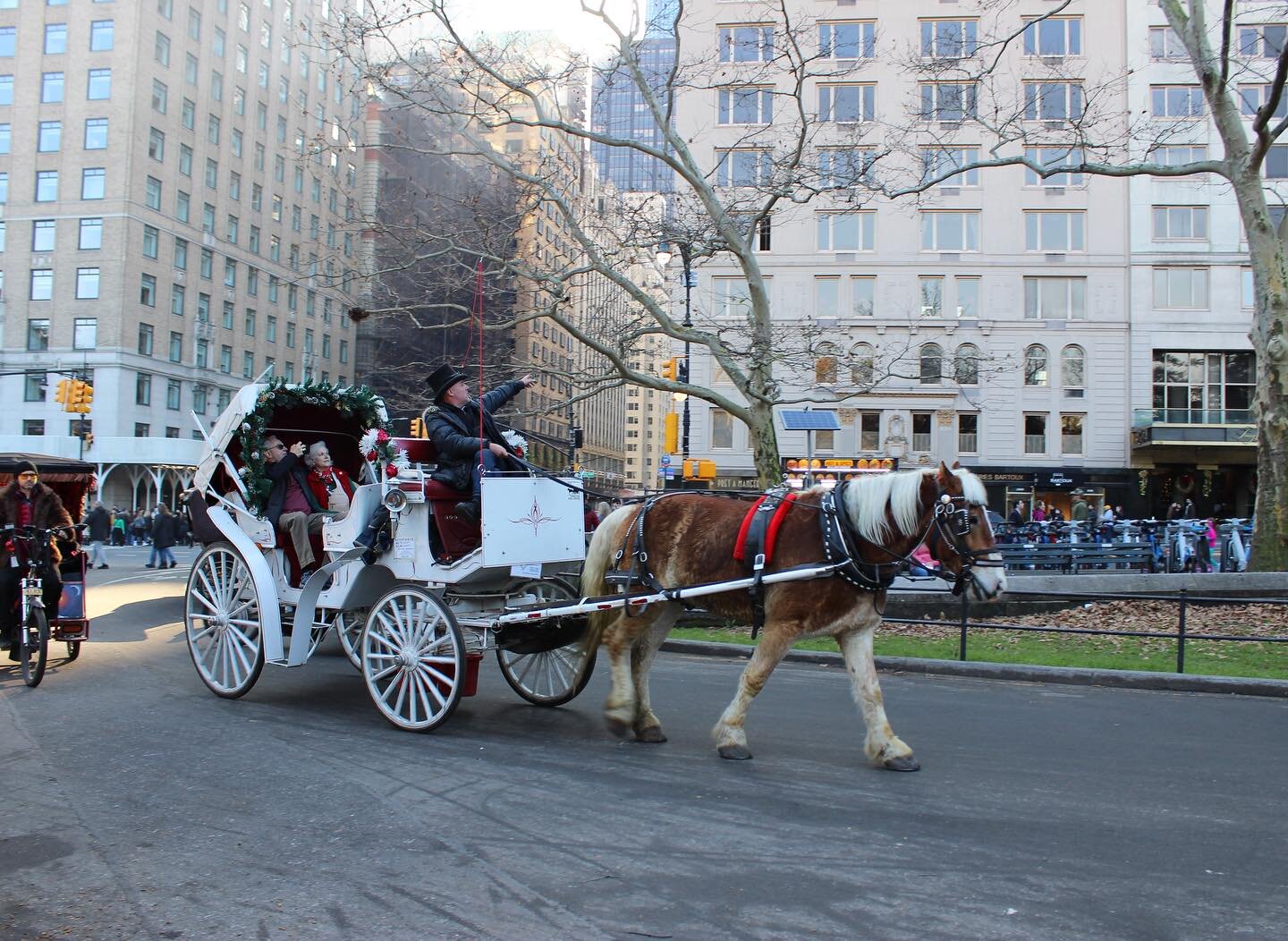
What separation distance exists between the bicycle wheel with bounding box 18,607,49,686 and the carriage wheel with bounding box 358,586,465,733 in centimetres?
345

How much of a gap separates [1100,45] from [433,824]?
161 feet

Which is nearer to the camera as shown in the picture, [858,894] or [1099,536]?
[858,894]

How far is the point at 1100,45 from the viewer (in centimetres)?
4425

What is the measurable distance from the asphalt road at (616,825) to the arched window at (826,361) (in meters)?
7.95

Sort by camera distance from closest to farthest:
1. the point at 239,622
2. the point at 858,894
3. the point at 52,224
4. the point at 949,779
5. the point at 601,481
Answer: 1. the point at 858,894
2. the point at 949,779
3. the point at 239,622
4. the point at 601,481
5. the point at 52,224

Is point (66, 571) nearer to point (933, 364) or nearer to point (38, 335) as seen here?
point (933, 364)

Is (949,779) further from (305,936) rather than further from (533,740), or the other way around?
(305,936)

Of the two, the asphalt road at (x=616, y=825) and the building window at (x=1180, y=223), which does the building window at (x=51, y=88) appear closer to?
the building window at (x=1180, y=223)

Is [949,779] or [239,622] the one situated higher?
[239,622]

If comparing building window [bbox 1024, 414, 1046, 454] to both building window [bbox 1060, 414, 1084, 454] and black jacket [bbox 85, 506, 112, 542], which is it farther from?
black jacket [bbox 85, 506, 112, 542]

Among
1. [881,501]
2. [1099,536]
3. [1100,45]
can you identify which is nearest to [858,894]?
[881,501]

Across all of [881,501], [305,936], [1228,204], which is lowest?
[305,936]

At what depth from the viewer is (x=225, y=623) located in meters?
8.22

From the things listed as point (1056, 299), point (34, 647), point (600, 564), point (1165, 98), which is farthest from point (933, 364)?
point (1165, 98)
